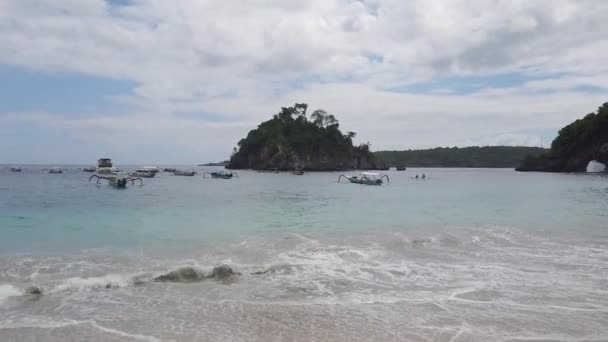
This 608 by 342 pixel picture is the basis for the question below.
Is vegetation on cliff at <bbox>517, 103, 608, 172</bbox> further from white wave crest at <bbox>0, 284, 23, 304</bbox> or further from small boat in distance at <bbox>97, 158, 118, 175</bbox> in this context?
white wave crest at <bbox>0, 284, 23, 304</bbox>

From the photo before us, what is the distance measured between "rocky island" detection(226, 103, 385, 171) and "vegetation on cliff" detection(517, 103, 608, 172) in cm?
6264

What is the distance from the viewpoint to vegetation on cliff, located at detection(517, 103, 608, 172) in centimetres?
10412

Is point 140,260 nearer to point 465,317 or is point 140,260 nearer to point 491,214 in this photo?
point 465,317

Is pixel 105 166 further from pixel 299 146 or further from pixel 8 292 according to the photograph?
pixel 8 292

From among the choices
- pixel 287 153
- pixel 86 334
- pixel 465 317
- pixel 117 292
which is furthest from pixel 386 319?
pixel 287 153

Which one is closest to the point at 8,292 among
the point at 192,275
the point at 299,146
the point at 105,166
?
the point at 192,275

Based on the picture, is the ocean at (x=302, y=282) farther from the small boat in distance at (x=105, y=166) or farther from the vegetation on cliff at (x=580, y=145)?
the vegetation on cliff at (x=580, y=145)

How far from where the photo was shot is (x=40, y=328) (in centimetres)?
717

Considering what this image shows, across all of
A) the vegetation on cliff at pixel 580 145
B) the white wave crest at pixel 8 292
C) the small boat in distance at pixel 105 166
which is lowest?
the white wave crest at pixel 8 292

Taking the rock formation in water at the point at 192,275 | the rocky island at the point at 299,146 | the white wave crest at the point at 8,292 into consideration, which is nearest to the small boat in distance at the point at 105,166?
the rocky island at the point at 299,146

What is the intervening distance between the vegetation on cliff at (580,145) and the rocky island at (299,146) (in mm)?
62645

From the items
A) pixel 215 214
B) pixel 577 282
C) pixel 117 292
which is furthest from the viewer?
pixel 215 214

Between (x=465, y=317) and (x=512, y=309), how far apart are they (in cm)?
113

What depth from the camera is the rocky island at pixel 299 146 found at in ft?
468
